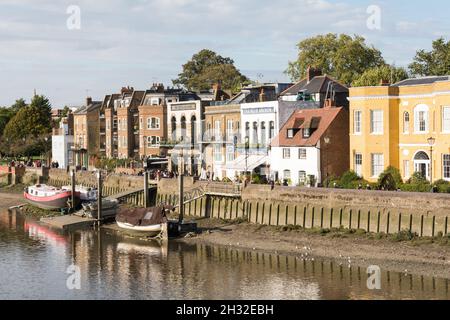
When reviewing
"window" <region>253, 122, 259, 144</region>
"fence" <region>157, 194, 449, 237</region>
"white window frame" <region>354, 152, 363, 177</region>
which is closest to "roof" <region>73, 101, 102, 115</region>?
"window" <region>253, 122, 259, 144</region>

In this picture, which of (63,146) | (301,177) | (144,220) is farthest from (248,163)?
(63,146)

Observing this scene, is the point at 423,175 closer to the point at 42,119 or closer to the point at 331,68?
the point at 331,68

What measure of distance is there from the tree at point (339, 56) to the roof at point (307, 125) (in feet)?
96.7

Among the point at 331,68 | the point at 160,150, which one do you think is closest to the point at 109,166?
the point at 160,150

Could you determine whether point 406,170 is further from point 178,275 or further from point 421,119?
point 178,275

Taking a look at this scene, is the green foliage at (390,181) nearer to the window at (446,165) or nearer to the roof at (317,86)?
the window at (446,165)

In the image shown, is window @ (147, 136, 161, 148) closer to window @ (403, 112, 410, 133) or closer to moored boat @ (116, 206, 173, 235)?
moored boat @ (116, 206, 173, 235)

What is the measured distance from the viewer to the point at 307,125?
70812mm

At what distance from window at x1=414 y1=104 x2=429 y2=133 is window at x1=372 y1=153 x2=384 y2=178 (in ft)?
11.2

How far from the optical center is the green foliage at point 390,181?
61.2m

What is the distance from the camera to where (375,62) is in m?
106

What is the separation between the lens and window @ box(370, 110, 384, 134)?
65250 mm

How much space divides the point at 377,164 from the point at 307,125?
7.67 metres

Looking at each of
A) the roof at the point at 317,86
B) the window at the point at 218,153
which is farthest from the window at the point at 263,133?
the window at the point at 218,153
